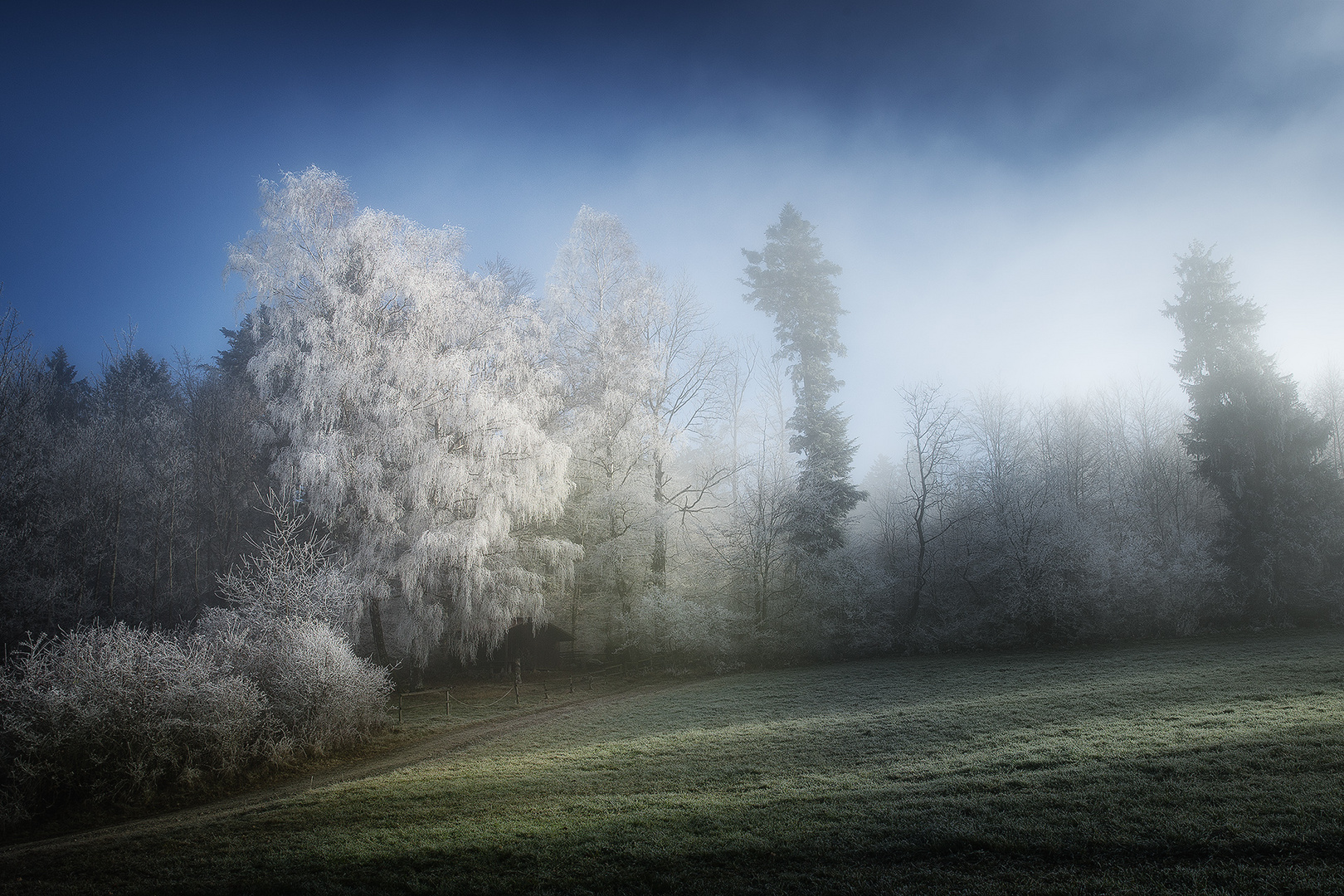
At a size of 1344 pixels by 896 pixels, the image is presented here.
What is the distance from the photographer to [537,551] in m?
20.3

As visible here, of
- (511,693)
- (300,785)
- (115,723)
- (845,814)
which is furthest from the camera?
(511,693)

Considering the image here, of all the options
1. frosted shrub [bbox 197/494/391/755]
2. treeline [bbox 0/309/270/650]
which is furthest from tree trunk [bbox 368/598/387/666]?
treeline [bbox 0/309/270/650]

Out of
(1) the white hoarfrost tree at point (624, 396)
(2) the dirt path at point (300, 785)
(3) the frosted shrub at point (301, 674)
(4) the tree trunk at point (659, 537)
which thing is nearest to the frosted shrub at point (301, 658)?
(3) the frosted shrub at point (301, 674)

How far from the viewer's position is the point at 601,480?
23.8 metres

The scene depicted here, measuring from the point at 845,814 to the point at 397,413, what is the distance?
15.3m

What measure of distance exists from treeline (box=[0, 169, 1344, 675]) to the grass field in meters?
8.39

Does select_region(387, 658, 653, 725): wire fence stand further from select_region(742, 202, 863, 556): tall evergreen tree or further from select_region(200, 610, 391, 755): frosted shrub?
select_region(742, 202, 863, 556): tall evergreen tree

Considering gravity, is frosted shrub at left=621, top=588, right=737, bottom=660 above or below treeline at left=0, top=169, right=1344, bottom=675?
below

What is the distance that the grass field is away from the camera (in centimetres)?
524

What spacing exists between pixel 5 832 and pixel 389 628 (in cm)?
1067

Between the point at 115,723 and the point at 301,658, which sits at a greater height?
the point at 301,658

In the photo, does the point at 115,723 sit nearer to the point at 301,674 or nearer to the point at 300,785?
the point at 301,674

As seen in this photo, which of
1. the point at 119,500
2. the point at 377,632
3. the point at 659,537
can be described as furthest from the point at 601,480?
the point at 119,500

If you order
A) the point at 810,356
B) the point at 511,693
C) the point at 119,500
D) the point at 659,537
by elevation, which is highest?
the point at 810,356
